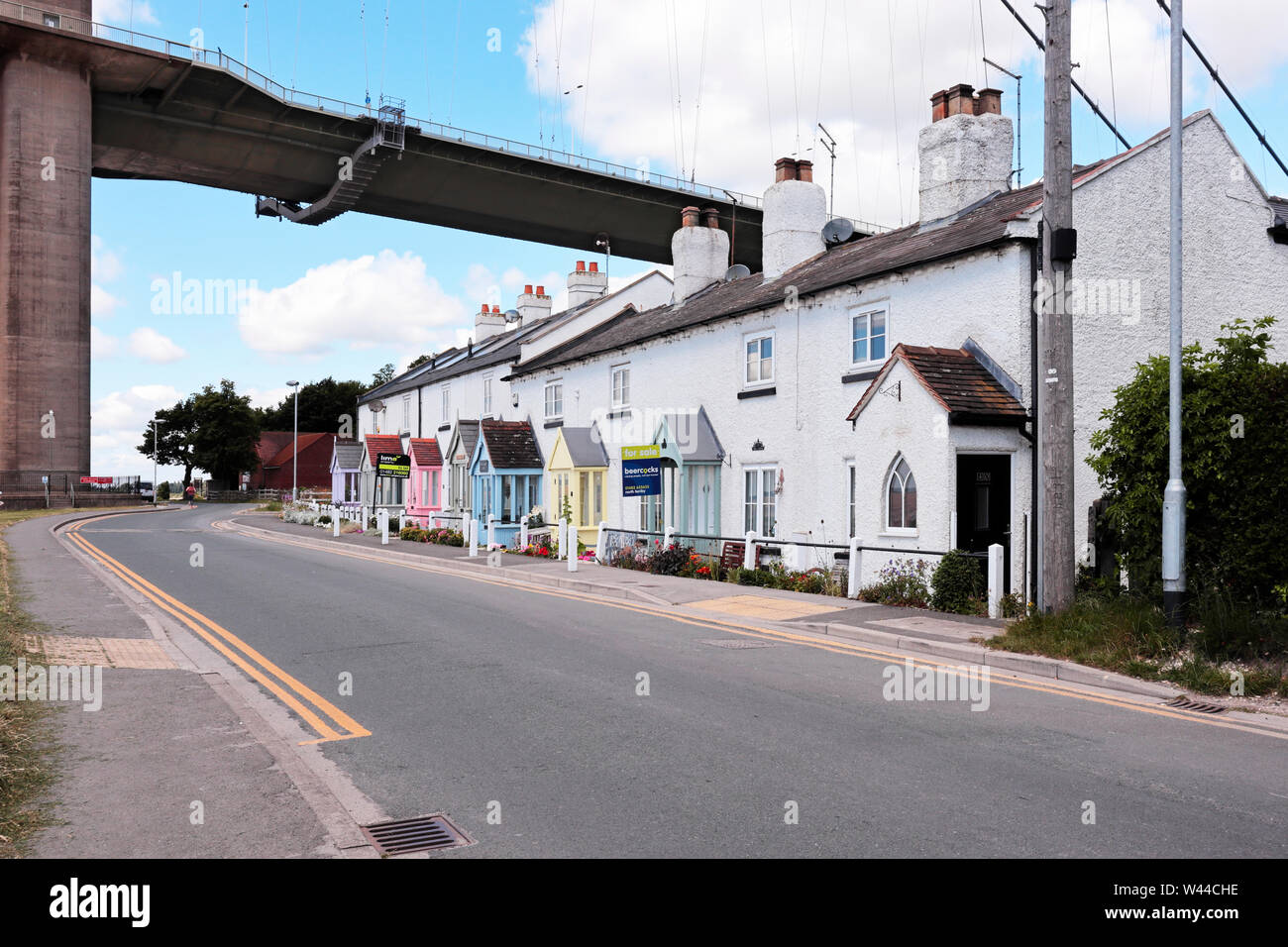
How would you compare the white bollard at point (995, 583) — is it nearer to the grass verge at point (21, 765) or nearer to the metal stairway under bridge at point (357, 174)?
the grass verge at point (21, 765)

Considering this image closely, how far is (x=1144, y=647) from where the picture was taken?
9961 millimetres

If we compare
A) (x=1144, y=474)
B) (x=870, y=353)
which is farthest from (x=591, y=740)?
(x=870, y=353)

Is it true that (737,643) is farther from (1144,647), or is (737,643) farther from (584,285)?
(584,285)

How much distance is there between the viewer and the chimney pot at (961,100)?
19.1m

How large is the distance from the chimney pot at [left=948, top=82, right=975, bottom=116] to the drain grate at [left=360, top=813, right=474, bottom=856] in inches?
711

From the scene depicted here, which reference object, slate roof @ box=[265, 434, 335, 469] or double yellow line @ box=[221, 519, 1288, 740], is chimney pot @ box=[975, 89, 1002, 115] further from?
slate roof @ box=[265, 434, 335, 469]

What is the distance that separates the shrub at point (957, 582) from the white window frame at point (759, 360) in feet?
24.7

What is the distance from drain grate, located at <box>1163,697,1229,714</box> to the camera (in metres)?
8.38

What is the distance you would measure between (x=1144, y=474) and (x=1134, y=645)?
226 cm

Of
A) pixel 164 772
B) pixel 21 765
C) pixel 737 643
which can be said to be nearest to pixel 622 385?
pixel 737 643

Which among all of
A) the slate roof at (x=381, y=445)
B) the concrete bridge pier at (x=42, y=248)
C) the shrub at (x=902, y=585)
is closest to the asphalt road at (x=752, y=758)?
the shrub at (x=902, y=585)
